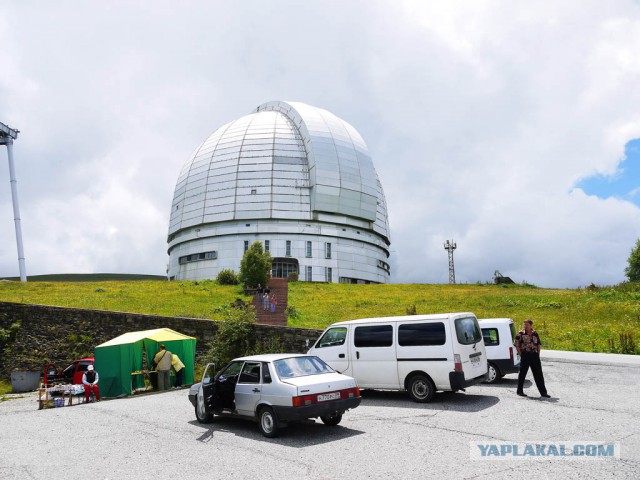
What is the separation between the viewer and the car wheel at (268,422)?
9.09 m

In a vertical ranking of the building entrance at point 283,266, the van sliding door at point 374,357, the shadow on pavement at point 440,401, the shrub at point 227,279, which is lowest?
the shadow on pavement at point 440,401

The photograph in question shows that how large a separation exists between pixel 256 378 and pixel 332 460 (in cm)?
301

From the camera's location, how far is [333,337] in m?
13.4

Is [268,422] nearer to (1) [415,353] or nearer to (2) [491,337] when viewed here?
(1) [415,353]

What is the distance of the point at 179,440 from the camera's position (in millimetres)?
9188

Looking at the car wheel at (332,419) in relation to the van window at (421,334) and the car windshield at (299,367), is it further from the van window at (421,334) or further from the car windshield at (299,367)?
the van window at (421,334)

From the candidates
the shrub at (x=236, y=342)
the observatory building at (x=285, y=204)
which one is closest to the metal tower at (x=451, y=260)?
the observatory building at (x=285, y=204)

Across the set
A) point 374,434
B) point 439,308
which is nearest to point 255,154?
point 439,308

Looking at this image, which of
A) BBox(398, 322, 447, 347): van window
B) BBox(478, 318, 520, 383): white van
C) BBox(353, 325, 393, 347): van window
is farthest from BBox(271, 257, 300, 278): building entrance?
BBox(398, 322, 447, 347): van window

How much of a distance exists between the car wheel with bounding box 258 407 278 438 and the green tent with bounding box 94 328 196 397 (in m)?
9.47

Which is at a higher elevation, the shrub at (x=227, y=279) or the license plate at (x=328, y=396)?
the shrub at (x=227, y=279)

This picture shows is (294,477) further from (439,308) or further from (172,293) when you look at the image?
(172,293)

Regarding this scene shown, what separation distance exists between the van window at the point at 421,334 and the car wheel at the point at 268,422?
403cm

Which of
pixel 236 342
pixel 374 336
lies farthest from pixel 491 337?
pixel 236 342
